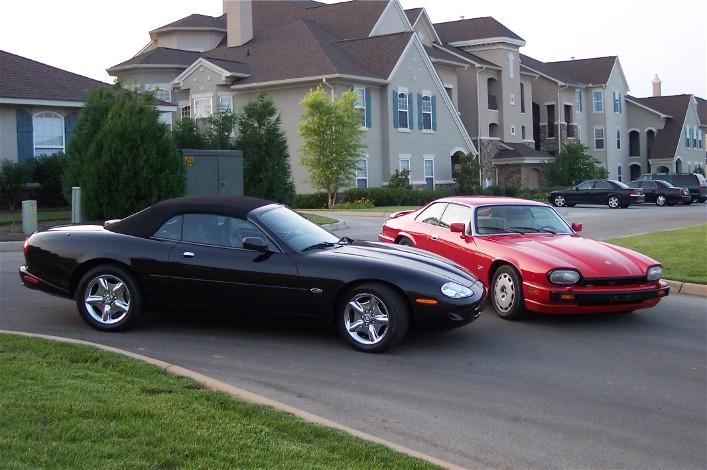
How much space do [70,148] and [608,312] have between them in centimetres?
1632

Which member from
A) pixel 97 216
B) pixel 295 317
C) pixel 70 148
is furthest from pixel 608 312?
pixel 70 148

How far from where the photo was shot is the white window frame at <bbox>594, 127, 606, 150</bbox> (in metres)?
66.2

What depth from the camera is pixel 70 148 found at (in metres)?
22.0

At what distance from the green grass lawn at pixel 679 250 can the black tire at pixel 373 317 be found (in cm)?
640

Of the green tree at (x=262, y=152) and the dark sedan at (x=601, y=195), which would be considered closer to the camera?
the green tree at (x=262, y=152)

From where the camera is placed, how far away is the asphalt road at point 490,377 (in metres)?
5.81

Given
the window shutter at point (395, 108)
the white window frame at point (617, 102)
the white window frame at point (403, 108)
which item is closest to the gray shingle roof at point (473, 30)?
the white window frame at point (403, 108)

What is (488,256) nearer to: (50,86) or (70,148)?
(70,148)

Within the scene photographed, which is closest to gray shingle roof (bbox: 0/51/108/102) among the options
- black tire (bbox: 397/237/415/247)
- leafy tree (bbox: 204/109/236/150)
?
leafy tree (bbox: 204/109/236/150)

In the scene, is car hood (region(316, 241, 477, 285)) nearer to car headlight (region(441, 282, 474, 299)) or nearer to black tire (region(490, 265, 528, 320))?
car headlight (region(441, 282, 474, 299))

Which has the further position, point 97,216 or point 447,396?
point 97,216

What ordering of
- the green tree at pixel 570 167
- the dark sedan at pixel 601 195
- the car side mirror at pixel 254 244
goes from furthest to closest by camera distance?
1. the green tree at pixel 570 167
2. the dark sedan at pixel 601 195
3. the car side mirror at pixel 254 244

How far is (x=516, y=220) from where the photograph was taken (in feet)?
36.7

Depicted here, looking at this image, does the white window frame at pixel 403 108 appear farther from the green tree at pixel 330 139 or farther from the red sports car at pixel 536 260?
the red sports car at pixel 536 260
